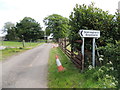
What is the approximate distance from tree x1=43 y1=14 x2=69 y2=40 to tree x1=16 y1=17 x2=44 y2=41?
928cm

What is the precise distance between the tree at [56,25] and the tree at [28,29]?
30.4 ft

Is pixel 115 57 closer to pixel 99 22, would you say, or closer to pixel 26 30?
pixel 99 22

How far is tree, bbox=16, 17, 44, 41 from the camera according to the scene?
155 feet

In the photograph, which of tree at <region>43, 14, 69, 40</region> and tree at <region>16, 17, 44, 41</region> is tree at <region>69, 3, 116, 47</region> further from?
tree at <region>16, 17, 44, 41</region>

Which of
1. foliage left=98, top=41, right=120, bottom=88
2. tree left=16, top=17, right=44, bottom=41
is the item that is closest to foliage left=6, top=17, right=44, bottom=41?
tree left=16, top=17, right=44, bottom=41

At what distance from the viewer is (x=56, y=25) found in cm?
4016

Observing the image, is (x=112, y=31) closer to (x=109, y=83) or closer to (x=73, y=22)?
(x=73, y=22)

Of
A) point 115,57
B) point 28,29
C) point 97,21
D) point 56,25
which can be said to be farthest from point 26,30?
point 115,57

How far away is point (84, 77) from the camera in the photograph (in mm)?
3941

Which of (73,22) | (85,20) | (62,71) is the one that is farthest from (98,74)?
(73,22)

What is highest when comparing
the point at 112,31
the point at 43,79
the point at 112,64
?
the point at 112,31

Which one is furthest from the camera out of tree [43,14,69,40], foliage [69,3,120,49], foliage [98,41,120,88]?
tree [43,14,69,40]

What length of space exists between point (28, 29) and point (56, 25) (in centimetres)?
1559

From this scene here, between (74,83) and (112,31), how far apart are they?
3.05 metres
